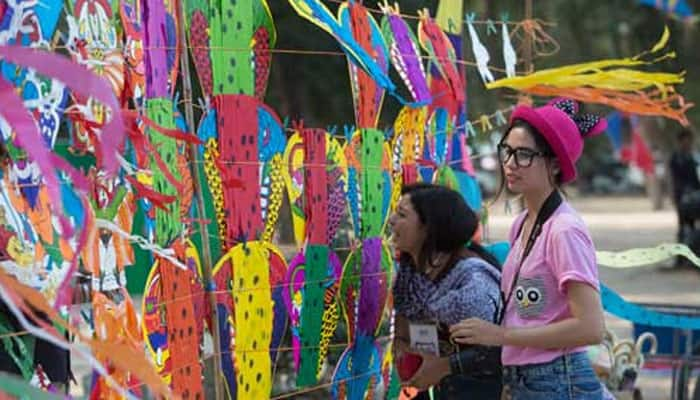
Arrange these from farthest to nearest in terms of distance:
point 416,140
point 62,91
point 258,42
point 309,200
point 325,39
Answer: point 325,39 < point 416,140 < point 309,200 < point 258,42 < point 62,91

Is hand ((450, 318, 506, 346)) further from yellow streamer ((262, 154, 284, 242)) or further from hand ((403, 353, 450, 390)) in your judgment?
yellow streamer ((262, 154, 284, 242))

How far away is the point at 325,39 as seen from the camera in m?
11.0

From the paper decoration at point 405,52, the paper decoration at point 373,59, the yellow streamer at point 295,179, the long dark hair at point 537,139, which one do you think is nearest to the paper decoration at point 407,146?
the paper decoration at point 405,52

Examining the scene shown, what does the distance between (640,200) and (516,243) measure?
Answer: 34053 millimetres

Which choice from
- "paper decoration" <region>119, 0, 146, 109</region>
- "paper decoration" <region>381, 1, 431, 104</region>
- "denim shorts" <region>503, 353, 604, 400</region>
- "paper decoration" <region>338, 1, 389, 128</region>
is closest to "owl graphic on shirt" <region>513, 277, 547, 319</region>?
"denim shorts" <region>503, 353, 604, 400</region>

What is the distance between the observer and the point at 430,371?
425 cm

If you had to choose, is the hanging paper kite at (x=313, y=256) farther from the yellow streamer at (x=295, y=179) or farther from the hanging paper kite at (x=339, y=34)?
the hanging paper kite at (x=339, y=34)

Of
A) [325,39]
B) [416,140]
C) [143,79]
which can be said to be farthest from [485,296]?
[325,39]

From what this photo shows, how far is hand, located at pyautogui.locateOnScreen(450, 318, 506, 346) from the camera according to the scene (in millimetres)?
3697

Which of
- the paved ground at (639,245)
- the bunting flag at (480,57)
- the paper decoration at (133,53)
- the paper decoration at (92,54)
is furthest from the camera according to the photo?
the paved ground at (639,245)

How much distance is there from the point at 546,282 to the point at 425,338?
75 centimetres

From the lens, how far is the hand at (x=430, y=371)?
4.21m

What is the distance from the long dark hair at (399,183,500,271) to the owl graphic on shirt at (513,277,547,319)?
2.08 ft

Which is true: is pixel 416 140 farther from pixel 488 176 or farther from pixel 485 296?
pixel 488 176
